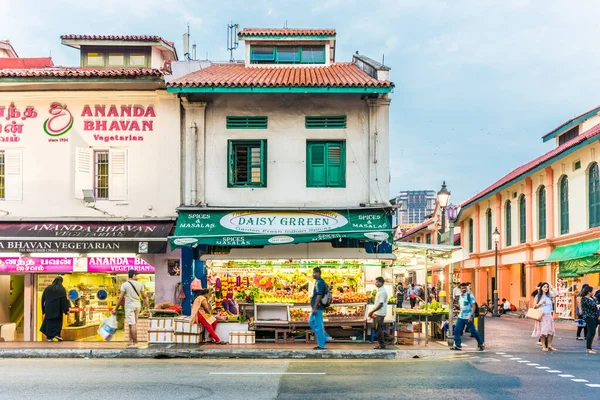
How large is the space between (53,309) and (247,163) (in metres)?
6.67

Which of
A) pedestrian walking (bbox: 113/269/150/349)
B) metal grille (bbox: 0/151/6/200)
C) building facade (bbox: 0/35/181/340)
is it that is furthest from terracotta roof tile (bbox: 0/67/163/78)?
pedestrian walking (bbox: 113/269/150/349)

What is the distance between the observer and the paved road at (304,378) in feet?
34.0

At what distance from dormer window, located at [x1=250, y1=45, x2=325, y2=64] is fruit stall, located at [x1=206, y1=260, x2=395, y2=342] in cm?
722

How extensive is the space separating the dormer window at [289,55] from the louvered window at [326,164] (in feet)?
13.6

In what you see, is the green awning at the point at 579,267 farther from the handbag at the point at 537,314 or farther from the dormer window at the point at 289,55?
the dormer window at the point at 289,55

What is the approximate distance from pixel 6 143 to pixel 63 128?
69.1 inches

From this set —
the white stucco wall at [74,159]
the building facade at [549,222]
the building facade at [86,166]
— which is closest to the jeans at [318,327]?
the building facade at [86,166]

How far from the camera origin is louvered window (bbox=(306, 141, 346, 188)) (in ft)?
66.1

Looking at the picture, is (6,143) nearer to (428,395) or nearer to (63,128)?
(63,128)

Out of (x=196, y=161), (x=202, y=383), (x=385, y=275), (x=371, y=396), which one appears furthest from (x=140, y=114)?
(x=371, y=396)

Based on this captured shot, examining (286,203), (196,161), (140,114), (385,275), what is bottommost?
(385,275)

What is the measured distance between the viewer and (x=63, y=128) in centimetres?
2014

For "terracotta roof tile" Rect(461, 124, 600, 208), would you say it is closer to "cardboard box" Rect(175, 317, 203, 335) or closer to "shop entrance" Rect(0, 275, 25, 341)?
"cardboard box" Rect(175, 317, 203, 335)

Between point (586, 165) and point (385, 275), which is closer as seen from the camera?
point (385, 275)
